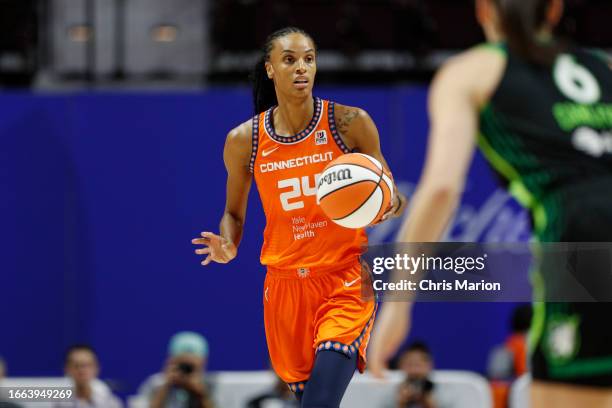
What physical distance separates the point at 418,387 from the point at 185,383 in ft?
5.63

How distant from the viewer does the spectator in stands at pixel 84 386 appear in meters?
7.53

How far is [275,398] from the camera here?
8.30 metres

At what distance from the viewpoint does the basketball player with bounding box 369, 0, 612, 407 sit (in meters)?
3.14

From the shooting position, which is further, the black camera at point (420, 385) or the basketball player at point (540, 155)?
the black camera at point (420, 385)

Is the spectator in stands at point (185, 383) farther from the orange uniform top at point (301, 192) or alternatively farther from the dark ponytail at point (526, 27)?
the dark ponytail at point (526, 27)

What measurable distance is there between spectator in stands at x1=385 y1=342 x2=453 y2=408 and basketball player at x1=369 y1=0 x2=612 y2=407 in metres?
4.67

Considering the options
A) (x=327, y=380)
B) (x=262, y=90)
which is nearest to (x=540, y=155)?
(x=327, y=380)

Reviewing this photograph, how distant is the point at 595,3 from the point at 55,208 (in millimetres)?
6799

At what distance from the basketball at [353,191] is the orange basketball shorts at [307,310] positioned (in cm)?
49

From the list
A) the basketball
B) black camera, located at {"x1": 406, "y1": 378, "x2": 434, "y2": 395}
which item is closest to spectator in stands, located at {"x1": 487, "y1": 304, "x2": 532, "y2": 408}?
black camera, located at {"x1": 406, "y1": 378, "x2": 434, "y2": 395}

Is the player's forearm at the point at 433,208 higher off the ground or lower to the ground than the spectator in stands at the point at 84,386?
higher

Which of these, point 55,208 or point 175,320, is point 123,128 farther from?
point 175,320

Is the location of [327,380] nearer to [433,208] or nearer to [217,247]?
[217,247]

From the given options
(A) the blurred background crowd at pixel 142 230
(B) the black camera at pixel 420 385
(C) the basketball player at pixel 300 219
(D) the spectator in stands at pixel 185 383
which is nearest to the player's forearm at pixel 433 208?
(C) the basketball player at pixel 300 219
